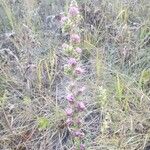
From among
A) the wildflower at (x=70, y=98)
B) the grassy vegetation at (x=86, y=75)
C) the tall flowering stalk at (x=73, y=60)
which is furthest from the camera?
the grassy vegetation at (x=86, y=75)

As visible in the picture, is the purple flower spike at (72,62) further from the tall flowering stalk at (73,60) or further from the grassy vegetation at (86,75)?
the grassy vegetation at (86,75)

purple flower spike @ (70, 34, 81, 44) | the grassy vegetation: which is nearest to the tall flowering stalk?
purple flower spike @ (70, 34, 81, 44)

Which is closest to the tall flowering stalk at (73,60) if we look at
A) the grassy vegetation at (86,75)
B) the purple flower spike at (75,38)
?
the purple flower spike at (75,38)

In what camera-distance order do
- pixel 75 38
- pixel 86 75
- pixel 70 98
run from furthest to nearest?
pixel 86 75
pixel 70 98
pixel 75 38

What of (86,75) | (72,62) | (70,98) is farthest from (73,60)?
(86,75)

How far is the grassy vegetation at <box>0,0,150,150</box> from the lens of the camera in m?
2.15

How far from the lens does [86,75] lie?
→ 8.16 feet

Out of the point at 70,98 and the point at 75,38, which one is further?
the point at 70,98

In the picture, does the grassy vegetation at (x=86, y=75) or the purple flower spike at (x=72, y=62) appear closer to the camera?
the purple flower spike at (x=72, y=62)

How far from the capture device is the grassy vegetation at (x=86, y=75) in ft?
7.07

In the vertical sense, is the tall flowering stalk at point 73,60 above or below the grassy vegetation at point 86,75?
above

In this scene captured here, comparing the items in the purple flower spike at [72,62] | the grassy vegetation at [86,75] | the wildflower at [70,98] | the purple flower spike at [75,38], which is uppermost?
the purple flower spike at [75,38]

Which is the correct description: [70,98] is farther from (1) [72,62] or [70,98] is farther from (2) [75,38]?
(2) [75,38]

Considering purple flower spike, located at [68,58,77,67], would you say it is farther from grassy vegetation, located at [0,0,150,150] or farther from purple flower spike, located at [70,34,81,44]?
grassy vegetation, located at [0,0,150,150]
